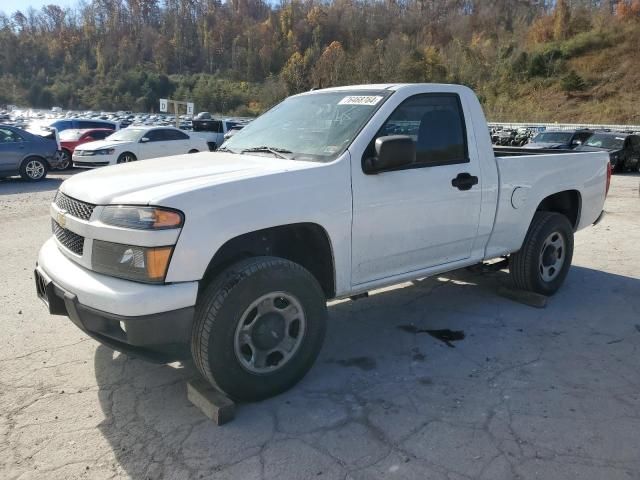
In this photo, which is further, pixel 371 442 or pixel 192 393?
pixel 192 393

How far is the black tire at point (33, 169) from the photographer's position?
1425 cm

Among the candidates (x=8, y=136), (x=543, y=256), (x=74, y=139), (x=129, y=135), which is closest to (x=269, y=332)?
(x=543, y=256)

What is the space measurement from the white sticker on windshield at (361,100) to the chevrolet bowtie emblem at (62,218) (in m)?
2.02

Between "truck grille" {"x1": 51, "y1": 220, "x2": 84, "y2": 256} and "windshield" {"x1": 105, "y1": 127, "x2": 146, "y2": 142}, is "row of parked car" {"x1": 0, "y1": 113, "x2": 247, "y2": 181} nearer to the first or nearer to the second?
"windshield" {"x1": 105, "y1": 127, "x2": 146, "y2": 142}

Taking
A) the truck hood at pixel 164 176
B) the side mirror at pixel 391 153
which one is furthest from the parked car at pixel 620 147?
the truck hood at pixel 164 176

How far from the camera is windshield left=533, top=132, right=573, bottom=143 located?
20.8 meters

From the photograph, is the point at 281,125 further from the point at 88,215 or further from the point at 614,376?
the point at 614,376

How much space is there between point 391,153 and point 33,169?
Answer: 13772 millimetres

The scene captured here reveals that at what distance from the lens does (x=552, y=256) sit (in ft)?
17.1

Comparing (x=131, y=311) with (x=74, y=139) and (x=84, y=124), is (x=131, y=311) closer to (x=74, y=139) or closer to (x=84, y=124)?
(x=74, y=139)

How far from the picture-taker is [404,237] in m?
3.76

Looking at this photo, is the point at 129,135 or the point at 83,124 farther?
the point at 83,124

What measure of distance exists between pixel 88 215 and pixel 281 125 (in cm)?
169

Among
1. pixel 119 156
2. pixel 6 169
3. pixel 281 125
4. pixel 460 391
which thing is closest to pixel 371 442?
pixel 460 391
